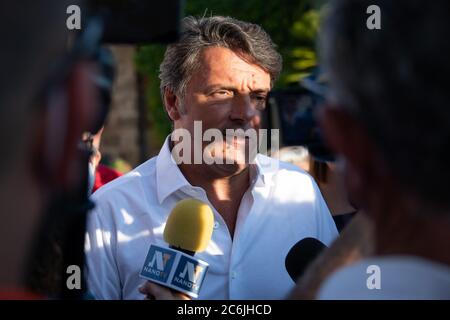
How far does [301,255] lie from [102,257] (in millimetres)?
638

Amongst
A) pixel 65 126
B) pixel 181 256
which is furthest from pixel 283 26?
pixel 65 126

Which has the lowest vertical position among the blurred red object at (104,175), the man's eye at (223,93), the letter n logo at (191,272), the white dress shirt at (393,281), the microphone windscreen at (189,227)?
Result: the blurred red object at (104,175)

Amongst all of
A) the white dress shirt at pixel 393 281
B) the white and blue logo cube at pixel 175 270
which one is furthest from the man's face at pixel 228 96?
the white dress shirt at pixel 393 281

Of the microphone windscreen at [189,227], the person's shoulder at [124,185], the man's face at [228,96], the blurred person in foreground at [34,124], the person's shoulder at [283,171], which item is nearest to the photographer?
the blurred person in foreground at [34,124]

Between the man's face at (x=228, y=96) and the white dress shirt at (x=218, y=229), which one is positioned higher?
the man's face at (x=228, y=96)

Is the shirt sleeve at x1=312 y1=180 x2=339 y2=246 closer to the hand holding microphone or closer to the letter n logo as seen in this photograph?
the hand holding microphone

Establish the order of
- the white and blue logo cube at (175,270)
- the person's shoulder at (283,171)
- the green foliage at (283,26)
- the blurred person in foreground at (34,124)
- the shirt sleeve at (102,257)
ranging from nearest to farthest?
1. the blurred person in foreground at (34,124)
2. the white and blue logo cube at (175,270)
3. the shirt sleeve at (102,257)
4. the person's shoulder at (283,171)
5. the green foliage at (283,26)

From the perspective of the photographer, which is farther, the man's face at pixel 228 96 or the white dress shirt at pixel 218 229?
the man's face at pixel 228 96

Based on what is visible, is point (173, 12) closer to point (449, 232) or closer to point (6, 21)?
point (6, 21)

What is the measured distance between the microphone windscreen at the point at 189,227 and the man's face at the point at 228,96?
559 mm

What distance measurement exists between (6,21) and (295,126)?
285cm

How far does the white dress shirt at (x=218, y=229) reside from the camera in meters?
2.48

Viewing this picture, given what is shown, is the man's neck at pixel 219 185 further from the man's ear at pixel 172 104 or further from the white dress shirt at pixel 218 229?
the man's ear at pixel 172 104

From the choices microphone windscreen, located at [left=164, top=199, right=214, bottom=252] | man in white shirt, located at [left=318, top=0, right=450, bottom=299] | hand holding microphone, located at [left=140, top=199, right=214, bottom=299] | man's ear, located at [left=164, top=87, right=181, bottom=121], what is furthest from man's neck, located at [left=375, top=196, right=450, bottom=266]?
man's ear, located at [left=164, top=87, right=181, bottom=121]
